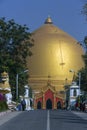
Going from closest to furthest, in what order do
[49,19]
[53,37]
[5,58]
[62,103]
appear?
1. [5,58]
2. [62,103]
3. [53,37]
4. [49,19]

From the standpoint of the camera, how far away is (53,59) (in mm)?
146000

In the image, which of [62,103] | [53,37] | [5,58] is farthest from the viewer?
[53,37]

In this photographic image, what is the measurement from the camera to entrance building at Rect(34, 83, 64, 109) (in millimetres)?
138375

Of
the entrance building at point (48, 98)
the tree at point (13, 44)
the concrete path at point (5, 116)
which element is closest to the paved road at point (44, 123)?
the concrete path at point (5, 116)

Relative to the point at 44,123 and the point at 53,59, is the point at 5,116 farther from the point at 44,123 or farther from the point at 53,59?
the point at 53,59

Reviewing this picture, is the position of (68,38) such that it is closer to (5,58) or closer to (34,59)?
(34,59)

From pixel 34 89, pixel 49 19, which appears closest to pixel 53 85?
pixel 34 89

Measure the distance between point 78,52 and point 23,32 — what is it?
8222 centimetres

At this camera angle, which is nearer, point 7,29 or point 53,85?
point 7,29

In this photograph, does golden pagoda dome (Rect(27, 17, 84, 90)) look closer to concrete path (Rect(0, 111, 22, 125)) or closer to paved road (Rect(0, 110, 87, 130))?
concrete path (Rect(0, 111, 22, 125))

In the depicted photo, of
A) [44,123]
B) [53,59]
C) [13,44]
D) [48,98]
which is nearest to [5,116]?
[44,123]

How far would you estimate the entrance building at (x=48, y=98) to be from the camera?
138m

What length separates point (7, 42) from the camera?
6359 centimetres

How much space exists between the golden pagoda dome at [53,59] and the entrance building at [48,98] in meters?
3.90
